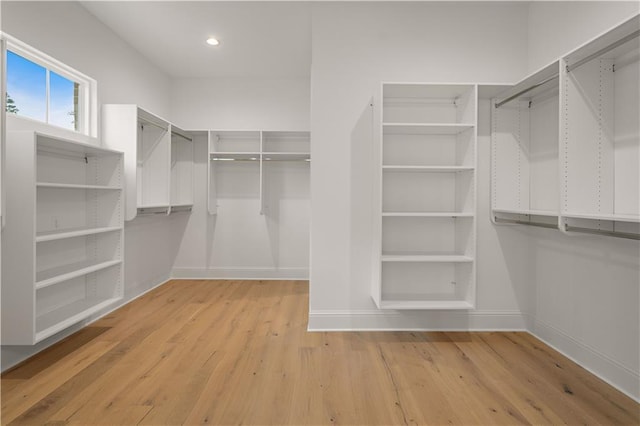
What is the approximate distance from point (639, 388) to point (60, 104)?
4.53 m

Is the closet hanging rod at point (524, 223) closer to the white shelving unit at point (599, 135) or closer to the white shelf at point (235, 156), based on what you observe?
the white shelving unit at point (599, 135)

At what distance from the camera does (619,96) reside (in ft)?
6.71

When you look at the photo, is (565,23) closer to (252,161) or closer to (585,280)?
(585,280)

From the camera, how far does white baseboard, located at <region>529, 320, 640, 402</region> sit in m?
1.98

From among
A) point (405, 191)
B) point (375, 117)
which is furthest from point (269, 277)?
point (375, 117)

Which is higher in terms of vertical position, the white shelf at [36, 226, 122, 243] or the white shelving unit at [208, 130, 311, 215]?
the white shelving unit at [208, 130, 311, 215]

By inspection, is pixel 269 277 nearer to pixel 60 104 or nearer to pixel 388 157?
pixel 388 157

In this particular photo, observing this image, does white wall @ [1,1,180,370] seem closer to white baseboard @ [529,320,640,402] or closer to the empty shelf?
the empty shelf

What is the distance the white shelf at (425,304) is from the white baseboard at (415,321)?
9.2 inches

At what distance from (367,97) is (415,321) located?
1.95 m

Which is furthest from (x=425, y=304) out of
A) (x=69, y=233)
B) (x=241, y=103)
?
(x=241, y=103)

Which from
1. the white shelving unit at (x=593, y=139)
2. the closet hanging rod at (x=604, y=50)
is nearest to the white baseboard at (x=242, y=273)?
the white shelving unit at (x=593, y=139)

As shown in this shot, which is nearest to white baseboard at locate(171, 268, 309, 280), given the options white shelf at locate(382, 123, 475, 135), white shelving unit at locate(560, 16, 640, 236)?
white shelf at locate(382, 123, 475, 135)

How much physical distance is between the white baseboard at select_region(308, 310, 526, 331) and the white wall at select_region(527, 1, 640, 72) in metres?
2.14
